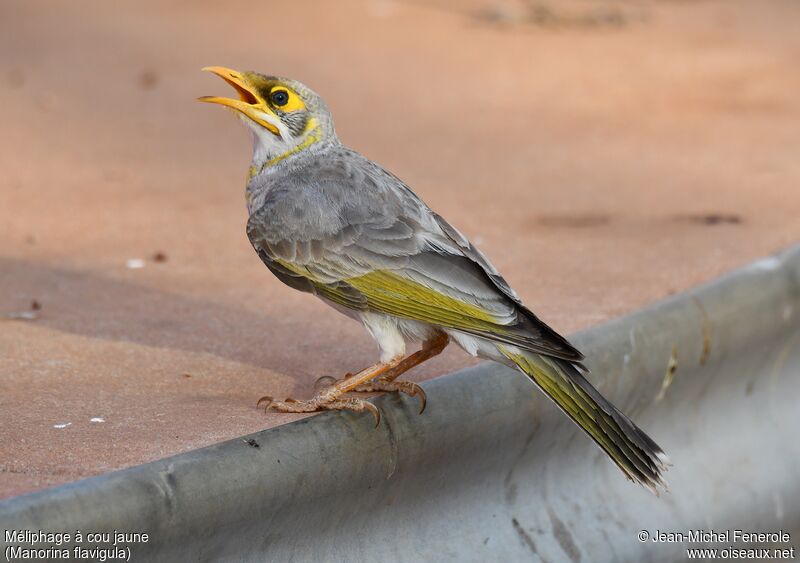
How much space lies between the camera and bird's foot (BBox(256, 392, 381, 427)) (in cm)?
439

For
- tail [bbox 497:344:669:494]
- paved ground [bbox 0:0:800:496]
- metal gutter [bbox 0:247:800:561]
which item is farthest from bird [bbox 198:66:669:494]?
paved ground [bbox 0:0:800:496]

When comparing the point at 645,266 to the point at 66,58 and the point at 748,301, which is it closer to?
the point at 748,301

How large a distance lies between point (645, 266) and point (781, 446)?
4.61 ft

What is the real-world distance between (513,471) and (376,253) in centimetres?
95

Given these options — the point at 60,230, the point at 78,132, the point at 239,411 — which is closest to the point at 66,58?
the point at 78,132

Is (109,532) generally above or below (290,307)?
above

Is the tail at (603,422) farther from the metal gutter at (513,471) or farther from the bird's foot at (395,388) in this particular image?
the bird's foot at (395,388)

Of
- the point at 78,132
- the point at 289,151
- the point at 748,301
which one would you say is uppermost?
the point at 289,151

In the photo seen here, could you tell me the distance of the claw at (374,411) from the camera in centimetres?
428

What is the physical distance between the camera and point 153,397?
191 inches

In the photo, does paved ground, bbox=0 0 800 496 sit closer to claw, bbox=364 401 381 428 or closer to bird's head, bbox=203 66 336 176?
claw, bbox=364 401 381 428

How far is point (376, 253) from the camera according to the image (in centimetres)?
479

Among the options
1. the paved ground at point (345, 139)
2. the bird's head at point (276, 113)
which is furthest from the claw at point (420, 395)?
the bird's head at point (276, 113)

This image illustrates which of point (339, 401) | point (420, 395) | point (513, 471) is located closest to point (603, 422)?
point (513, 471)
